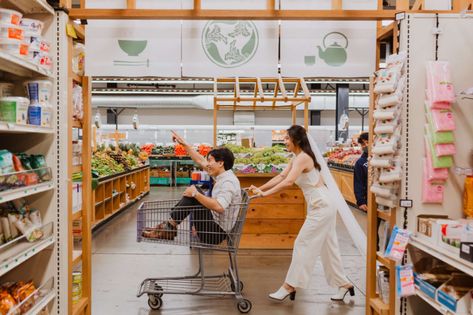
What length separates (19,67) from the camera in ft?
9.00

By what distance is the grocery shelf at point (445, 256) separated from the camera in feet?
7.13

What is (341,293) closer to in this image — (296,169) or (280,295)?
(280,295)

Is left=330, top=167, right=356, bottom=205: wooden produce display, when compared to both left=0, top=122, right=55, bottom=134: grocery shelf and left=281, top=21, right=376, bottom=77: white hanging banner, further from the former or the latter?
left=0, top=122, right=55, bottom=134: grocery shelf

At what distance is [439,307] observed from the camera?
249cm

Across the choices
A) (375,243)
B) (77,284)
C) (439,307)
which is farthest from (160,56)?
(439,307)

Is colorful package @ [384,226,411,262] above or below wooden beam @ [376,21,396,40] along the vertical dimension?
below

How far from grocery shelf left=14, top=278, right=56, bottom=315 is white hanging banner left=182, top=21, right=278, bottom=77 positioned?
1952 millimetres

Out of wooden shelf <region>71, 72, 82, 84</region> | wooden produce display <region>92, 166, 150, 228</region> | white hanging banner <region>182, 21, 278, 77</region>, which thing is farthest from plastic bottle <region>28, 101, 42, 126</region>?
wooden produce display <region>92, 166, 150, 228</region>

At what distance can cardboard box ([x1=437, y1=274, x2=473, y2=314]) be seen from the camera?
2.31 m

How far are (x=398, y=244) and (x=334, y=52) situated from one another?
165cm

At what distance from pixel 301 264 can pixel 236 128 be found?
15.8 metres

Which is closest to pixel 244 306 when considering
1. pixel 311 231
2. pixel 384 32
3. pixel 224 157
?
pixel 311 231

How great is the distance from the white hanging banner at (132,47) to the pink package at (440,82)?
1945mm

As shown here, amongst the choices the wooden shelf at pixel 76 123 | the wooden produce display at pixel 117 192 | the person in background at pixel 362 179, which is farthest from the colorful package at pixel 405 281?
the wooden produce display at pixel 117 192
